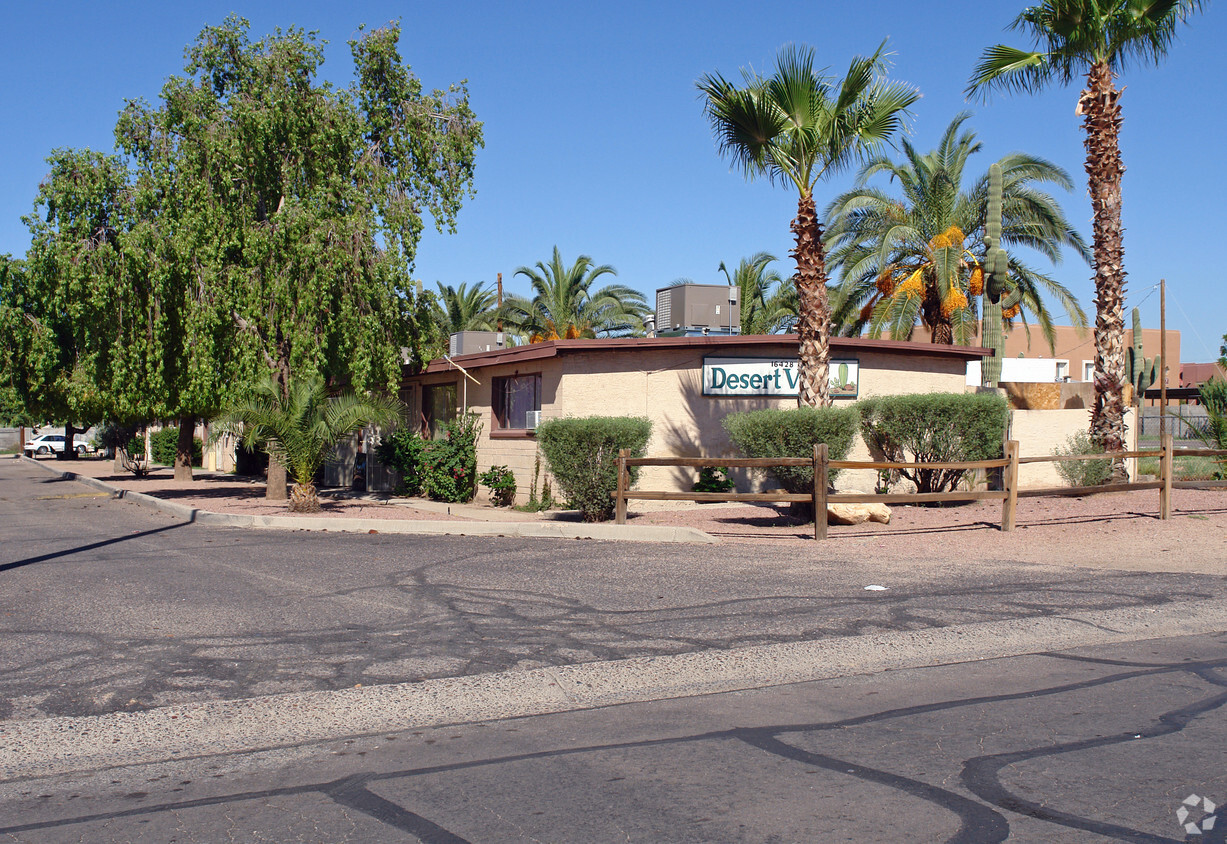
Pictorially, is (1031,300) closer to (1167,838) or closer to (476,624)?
(476,624)

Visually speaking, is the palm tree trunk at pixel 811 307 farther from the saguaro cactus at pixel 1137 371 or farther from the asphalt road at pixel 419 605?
the saguaro cactus at pixel 1137 371

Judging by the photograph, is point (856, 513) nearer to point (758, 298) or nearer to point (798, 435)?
point (798, 435)

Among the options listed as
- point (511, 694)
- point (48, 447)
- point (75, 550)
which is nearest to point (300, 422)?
point (75, 550)

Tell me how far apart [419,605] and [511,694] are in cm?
289

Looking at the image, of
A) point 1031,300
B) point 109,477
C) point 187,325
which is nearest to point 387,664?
point 187,325

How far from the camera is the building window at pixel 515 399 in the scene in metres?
19.7

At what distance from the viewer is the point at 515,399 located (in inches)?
804

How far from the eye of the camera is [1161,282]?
42844 millimetres

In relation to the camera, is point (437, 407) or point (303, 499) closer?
point (303, 499)

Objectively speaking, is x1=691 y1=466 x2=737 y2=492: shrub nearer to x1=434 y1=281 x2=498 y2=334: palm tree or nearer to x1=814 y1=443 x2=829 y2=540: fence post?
x1=814 y1=443 x2=829 y2=540: fence post

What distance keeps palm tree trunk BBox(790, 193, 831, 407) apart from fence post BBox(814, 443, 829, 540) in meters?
2.43

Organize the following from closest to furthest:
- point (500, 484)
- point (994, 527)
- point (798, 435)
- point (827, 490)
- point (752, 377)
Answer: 1. point (827, 490)
2. point (994, 527)
3. point (798, 435)
4. point (752, 377)
5. point (500, 484)

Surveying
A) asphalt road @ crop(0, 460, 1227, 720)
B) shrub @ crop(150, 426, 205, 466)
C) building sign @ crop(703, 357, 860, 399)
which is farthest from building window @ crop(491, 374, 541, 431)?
shrub @ crop(150, 426, 205, 466)

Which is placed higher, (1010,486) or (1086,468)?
(1086,468)
